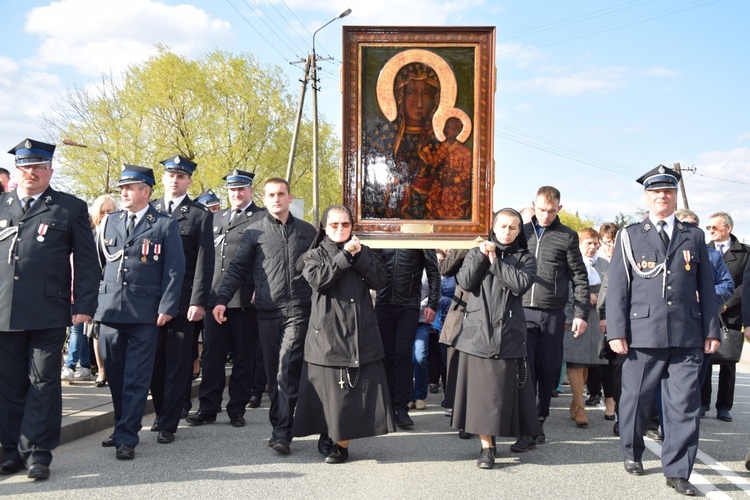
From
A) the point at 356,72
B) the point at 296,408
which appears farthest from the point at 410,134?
the point at 296,408

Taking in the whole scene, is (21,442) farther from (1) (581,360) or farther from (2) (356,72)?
(1) (581,360)

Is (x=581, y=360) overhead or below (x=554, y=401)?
overhead

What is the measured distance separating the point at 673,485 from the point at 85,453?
4.38 m

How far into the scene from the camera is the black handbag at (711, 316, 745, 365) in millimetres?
8266

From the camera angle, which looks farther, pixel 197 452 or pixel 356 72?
pixel 356 72

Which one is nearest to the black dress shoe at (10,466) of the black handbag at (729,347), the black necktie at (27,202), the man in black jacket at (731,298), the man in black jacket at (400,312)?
the black necktie at (27,202)

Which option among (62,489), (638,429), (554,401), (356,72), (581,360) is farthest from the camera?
(554,401)

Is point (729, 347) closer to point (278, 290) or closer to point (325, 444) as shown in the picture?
point (325, 444)

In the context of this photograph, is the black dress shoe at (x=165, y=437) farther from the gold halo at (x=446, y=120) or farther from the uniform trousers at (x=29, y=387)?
the gold halo at (x=446, y=120)

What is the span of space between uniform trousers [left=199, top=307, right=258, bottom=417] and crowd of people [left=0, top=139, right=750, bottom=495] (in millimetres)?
21

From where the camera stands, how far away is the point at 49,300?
5.43 meters

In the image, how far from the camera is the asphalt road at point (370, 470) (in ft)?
16.5

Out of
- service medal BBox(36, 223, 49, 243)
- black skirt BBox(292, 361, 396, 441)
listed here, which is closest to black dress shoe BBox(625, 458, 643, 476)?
black skirt BBox(292, 361, 396, 441)

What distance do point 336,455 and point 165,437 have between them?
159 cm
